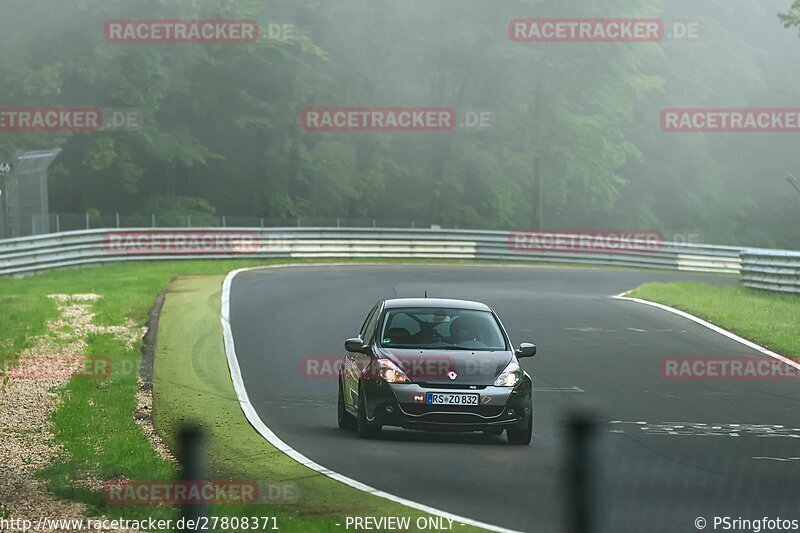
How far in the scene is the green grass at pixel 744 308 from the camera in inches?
895

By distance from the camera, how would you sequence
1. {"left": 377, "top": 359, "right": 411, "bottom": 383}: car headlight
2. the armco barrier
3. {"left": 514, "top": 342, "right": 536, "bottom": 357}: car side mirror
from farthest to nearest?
the armco barrier
{"left": 514, "top": 342, "right": 536, "bottom": 357}: car side mirror
{"left": 377, "top": 359, "right": 411, "bottom": 383}: car headlight

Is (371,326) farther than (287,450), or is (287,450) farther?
(371,326)

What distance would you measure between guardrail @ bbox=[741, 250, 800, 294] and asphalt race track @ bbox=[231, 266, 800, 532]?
13.9ft

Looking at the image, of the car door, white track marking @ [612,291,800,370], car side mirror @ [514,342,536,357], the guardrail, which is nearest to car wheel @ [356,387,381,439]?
the car door

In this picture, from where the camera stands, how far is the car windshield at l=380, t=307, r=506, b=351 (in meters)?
13.9

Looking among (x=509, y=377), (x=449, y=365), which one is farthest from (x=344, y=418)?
(x=509, y=377)

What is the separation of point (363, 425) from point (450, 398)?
1000 mm

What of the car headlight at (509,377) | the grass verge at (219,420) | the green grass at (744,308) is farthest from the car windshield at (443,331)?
the green grass at (744,308)

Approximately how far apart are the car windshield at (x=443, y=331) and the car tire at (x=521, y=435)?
1.01m

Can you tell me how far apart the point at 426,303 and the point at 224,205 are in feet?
143

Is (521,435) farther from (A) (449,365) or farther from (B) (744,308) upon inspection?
(B) (744,308)

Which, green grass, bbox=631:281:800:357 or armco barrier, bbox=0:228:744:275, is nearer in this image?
green grass, bbox=631:281:800:357

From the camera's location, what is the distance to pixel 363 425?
1336 cm

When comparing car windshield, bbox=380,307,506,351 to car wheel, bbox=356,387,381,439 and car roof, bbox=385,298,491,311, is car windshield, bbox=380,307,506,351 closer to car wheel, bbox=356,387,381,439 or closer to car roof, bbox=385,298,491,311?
car roof, bbox=385,298,491,311
